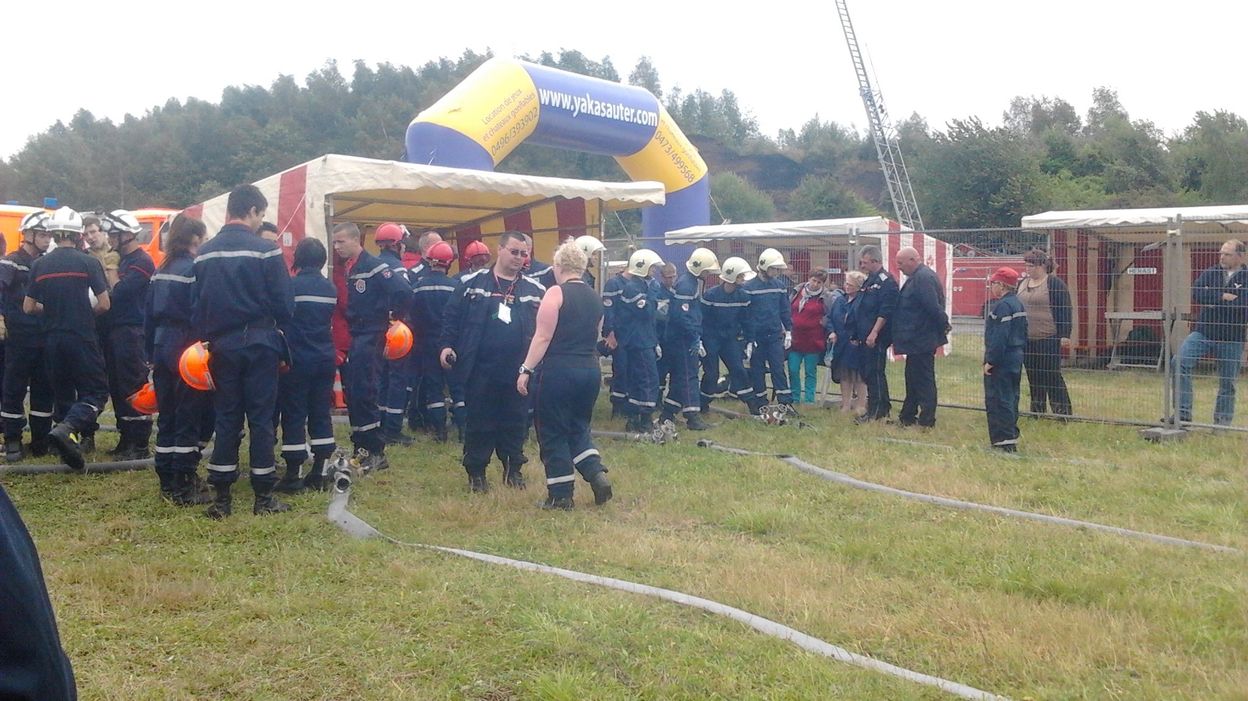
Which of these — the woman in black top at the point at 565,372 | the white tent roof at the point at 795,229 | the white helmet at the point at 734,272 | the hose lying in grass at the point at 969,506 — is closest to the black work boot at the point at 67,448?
the woman in black top at the point at 565,372

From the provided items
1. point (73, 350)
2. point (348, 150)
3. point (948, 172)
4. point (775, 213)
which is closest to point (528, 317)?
point (73, 350)

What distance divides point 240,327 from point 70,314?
2314 millimetres

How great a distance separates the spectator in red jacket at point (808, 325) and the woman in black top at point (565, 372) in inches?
216

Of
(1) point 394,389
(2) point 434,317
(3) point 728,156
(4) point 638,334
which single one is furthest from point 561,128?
(3) point 728,156

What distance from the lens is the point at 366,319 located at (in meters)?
7.55

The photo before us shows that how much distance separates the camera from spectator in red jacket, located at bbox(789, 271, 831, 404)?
11.5 m

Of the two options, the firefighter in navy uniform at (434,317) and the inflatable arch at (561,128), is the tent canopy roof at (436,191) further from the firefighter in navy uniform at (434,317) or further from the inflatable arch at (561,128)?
the inflatable arch at (561,128)

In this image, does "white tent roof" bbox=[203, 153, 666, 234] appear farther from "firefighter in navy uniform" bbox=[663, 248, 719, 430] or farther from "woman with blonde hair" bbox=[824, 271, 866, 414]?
"woman with blonde hair" bbox=[824, 271, 866, 414]

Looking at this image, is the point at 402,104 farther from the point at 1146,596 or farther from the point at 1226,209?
the point at 1146,596

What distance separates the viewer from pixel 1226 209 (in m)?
14.0

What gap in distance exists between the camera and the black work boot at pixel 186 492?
649 cm

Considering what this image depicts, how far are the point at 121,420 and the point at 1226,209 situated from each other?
1402 centimetres

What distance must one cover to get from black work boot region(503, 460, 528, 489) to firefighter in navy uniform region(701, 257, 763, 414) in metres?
4.20

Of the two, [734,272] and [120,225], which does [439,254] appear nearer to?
[120,225]
